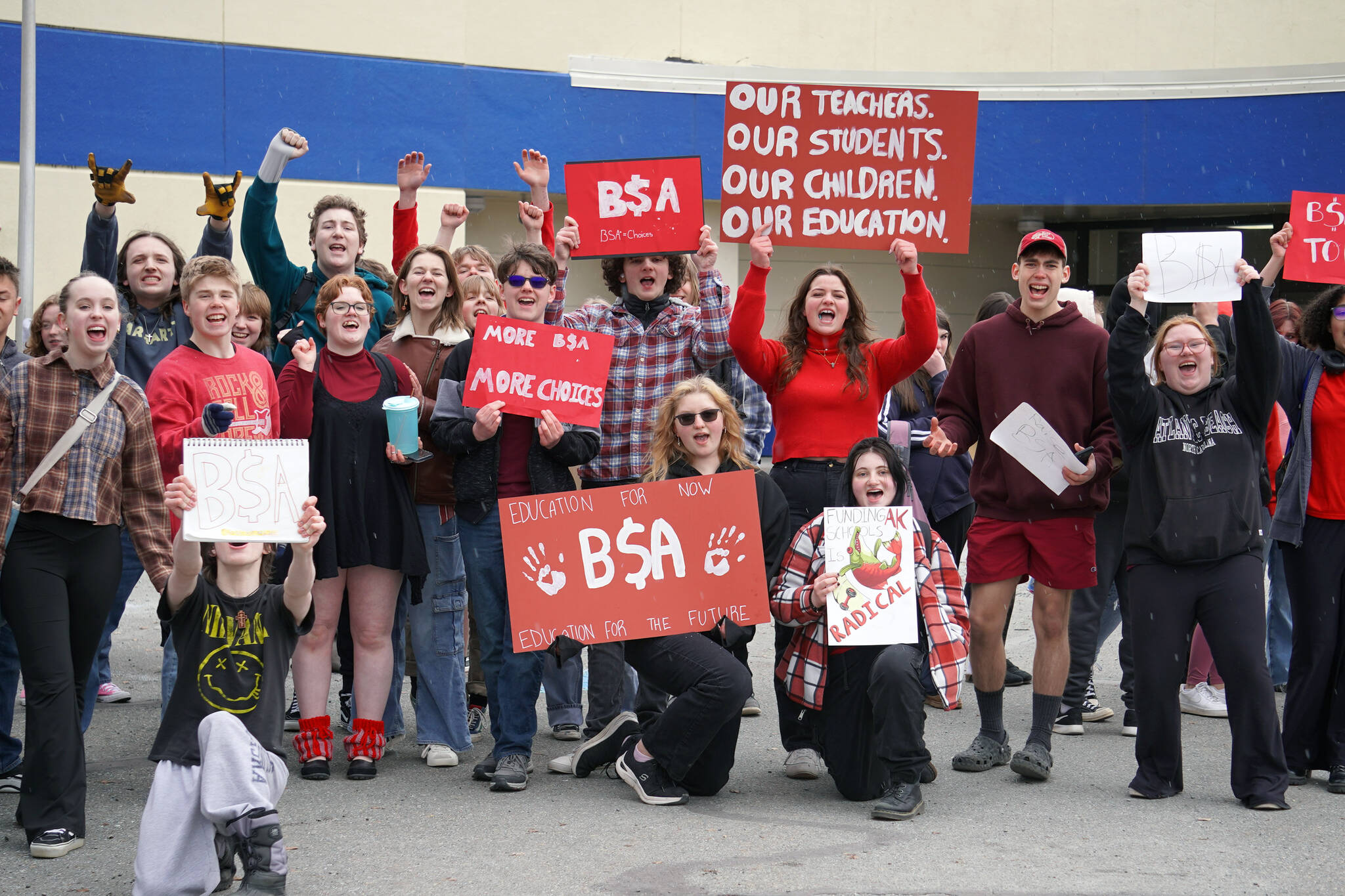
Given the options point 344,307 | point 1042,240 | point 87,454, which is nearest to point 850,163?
point 1042,240

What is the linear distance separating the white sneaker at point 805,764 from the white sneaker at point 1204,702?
2414 mm

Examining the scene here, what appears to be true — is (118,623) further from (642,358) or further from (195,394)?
(642,358)

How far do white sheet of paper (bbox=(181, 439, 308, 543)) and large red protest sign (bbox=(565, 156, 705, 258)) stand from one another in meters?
2.19

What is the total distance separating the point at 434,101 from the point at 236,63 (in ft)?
6.93

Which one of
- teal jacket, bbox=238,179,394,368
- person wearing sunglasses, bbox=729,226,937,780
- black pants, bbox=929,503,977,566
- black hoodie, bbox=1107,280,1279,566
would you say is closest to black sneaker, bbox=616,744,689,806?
person wearing sunglasses, bbox=729,226,937,780

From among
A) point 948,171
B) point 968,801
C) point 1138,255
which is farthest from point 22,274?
point 1138,255

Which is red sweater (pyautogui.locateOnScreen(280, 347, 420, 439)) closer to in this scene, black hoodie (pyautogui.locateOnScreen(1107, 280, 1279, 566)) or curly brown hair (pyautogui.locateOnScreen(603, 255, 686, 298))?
curly brown hair (pyautogui.locateOnScreen(603, 255, 686, 298))

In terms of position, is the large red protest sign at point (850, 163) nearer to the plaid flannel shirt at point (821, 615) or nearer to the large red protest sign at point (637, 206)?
the large red protest sign at point (637, 206)

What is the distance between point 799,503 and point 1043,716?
1.39 metres

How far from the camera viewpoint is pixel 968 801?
17.5 ft

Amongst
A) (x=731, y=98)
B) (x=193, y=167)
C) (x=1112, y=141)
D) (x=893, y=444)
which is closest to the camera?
(x=731, y=98)

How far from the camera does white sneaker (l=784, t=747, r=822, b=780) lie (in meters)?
5.68

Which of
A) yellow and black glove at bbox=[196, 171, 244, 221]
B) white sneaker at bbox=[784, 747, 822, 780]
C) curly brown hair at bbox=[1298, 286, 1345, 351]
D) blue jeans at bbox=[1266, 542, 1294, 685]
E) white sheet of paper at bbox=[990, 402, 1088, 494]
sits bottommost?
white sneaker at bbox=[784, 747, 822, 780]

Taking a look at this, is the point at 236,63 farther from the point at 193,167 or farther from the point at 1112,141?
the point at 1112,141
